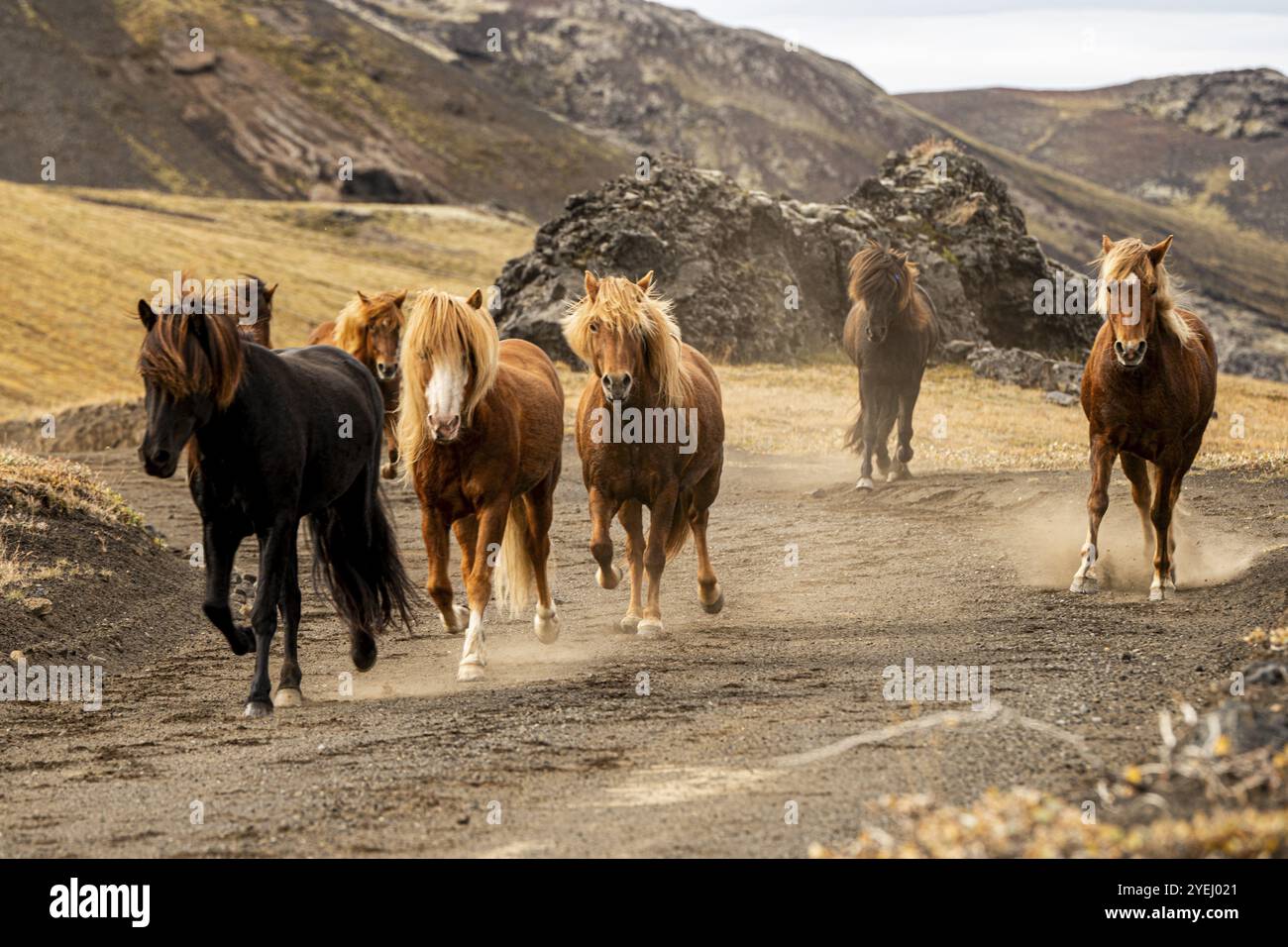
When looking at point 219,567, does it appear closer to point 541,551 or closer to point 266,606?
point 266,606

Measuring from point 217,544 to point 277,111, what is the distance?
343ft

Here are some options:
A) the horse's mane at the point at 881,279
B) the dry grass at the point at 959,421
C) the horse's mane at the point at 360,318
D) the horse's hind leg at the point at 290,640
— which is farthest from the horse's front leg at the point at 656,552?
the dry grass at the point at 959,421

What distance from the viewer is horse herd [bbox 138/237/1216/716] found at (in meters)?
8.34

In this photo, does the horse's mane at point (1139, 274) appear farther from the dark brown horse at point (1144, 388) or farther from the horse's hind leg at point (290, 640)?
the horse's hind leg at point (290, 640)

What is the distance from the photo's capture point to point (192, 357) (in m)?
7.80

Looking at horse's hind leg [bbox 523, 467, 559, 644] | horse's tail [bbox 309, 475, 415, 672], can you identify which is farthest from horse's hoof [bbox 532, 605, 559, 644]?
horse's tail [bbox 309, 475, 415, 672]

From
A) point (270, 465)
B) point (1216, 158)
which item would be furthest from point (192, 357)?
point (1216, 158)

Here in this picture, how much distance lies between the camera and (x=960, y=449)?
2136cm

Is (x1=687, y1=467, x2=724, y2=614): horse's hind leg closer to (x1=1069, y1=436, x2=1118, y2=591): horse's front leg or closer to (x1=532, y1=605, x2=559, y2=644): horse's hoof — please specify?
(x1=532, y1=605, x2=559, y2=644): horse's hoof

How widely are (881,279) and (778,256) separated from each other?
18.5 meters

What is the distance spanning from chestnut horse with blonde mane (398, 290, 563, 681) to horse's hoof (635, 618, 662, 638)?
135 centimetres

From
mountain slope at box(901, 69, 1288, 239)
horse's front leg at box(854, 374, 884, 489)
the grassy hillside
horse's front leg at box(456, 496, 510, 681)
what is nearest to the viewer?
horse's front leg at box(456, 496, 510, 681)

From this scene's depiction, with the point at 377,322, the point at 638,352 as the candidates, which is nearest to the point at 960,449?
the point at 377,322

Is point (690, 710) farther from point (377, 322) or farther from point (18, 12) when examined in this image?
point (18, 12)
